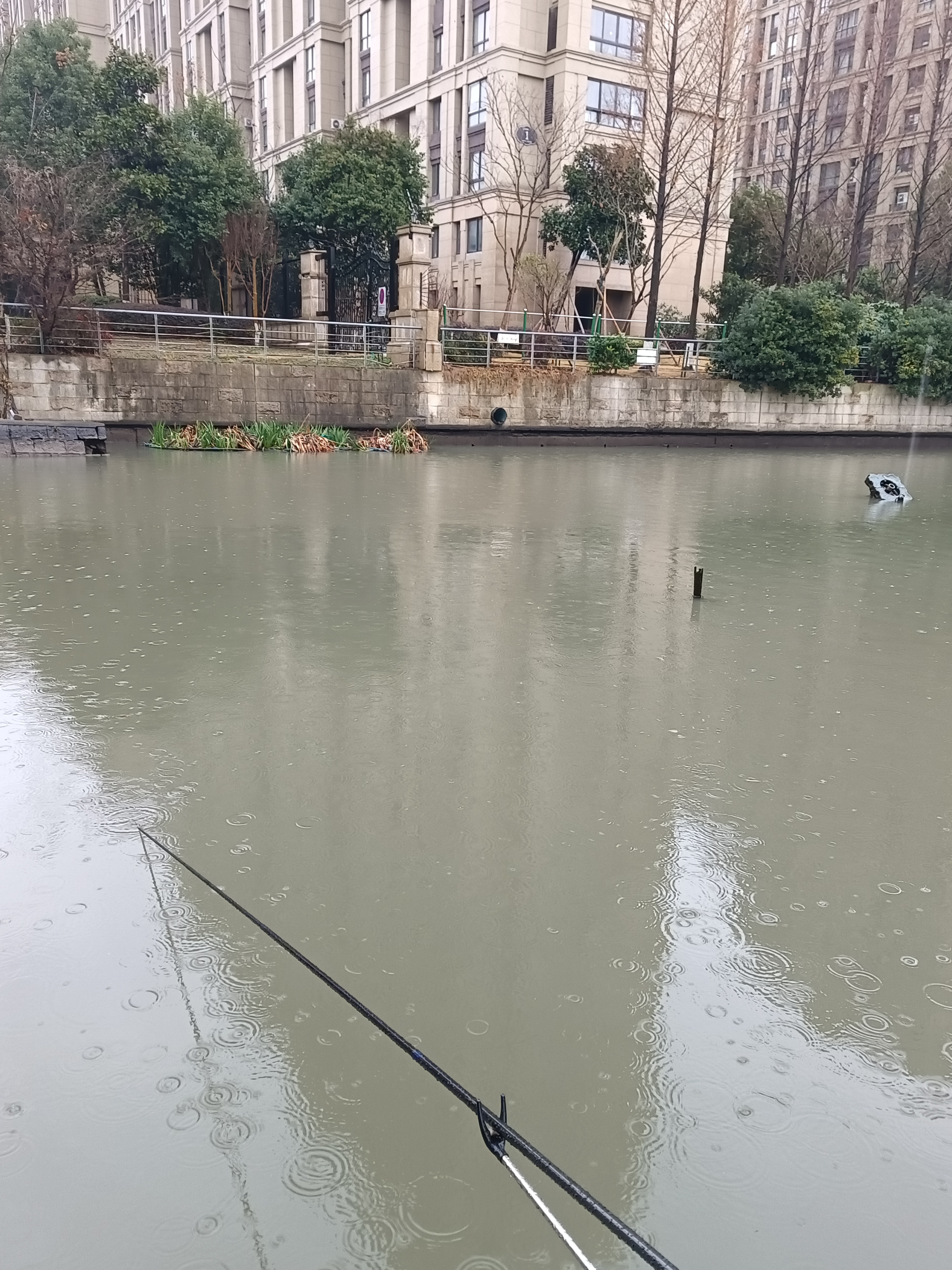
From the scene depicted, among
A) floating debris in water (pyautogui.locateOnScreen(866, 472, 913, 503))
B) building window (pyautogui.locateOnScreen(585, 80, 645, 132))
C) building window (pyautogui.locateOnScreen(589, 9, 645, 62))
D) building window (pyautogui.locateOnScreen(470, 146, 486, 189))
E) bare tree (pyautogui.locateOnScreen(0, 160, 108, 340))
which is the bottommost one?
floating debris in water (pyautogui.locateOnScreen(866, 472, 913, 503))

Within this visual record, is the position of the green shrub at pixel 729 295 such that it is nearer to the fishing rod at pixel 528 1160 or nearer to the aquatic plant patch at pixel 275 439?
the aquatic plant patch at pixel 275 439

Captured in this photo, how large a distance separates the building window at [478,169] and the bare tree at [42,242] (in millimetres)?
16773

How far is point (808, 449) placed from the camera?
2252 centimetres

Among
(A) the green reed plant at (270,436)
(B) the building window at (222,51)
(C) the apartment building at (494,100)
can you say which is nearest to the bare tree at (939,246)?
(C) the apartment building at (494,100)

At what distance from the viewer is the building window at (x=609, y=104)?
30.2 m

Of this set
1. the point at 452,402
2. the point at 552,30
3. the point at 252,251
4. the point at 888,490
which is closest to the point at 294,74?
the point at 552,30

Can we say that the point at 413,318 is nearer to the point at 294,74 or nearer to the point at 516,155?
the point at 516,155

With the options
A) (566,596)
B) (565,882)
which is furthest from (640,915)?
(566,596)

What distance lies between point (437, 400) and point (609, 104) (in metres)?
17.6

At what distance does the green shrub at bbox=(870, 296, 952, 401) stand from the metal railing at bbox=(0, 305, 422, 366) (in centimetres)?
1278

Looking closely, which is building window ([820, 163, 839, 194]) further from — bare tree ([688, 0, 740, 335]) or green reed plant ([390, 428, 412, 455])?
green reed plant ([390, 428, 412, 455])

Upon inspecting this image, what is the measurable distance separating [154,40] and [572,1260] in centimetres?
6169

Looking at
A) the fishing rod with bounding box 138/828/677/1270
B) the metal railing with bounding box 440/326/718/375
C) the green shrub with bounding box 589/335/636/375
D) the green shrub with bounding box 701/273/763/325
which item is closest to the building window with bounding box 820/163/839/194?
the green shrub with bounding box 701/273/763/325

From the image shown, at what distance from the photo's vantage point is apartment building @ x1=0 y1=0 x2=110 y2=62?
5269 centimetres
